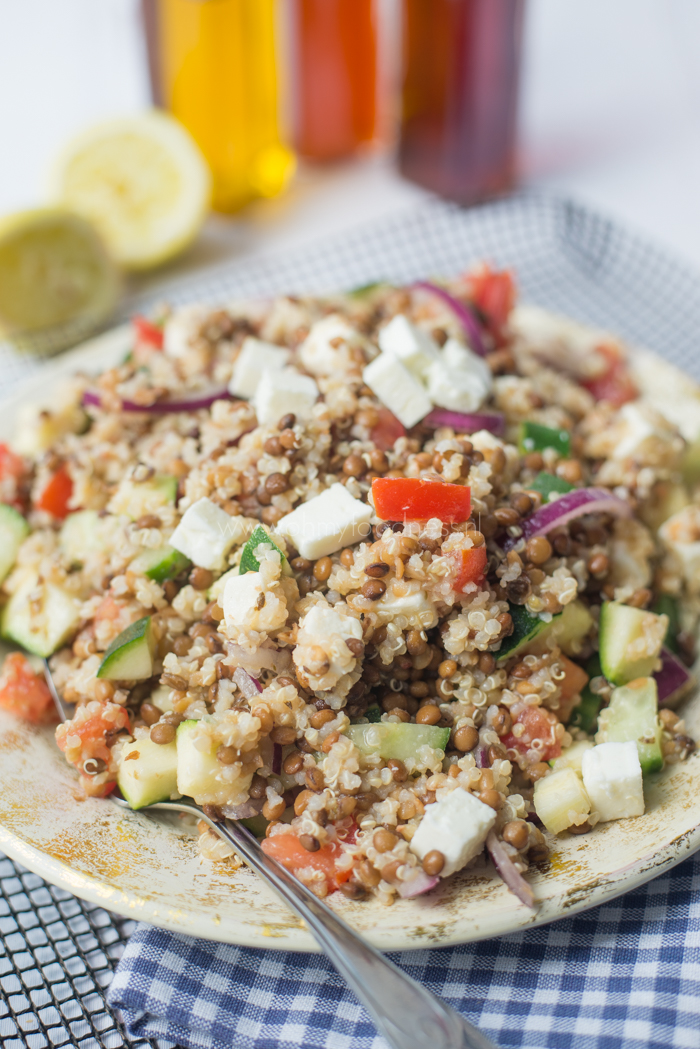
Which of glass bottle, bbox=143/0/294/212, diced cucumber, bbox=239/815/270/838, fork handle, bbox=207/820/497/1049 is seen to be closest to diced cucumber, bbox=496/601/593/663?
diced cucumber, bbox=239/815/270/838

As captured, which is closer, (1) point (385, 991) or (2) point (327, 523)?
(1) point (385, 991)

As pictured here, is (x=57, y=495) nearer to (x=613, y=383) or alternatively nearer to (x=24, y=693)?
(x=24, y=693)

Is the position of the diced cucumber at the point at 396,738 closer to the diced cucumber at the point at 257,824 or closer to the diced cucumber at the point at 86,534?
the diced cucumber at the point at 257,824

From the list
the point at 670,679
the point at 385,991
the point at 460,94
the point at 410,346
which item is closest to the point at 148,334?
the point at 410,346

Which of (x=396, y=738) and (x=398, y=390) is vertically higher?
(x=398, y=390)

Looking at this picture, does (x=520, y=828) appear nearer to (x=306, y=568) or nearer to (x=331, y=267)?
(x=306, y=568)

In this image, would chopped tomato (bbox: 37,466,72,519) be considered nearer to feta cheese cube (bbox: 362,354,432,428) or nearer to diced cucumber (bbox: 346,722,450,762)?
feta cheese cube (bbox: 362,354,432,428)

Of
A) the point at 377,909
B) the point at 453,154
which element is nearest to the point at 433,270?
the point at 453,154
